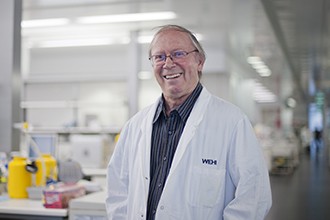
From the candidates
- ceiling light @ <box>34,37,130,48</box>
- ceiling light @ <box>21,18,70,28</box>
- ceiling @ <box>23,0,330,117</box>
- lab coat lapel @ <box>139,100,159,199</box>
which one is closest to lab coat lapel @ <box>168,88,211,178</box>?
lab coat lapel @ <box>139,100,159,199</box>

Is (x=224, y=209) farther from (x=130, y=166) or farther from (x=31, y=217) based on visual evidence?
(x=31, y=217)

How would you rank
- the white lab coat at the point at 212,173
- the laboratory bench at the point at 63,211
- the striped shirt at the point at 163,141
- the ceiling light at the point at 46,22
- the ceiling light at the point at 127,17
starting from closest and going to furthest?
the white lab coat at the point at 212,173, the striped shirt at the point at 163,141, the laboratory bench at the point at 63,211, the ceiling light at the point at 127,17, the ceiling light at the point at 46,22

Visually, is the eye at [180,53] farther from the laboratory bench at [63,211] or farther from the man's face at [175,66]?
the laboratory bench at [63,211]

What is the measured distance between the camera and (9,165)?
2801 mm

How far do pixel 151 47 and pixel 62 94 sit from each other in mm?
6718

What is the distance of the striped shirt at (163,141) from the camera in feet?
5.37

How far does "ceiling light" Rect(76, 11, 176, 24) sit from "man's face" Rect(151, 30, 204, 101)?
4.17 meters

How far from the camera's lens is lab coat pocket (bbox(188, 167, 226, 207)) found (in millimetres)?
1557

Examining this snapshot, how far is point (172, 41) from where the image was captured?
1657 millimetres

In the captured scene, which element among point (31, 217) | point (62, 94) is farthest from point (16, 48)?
point (62, 94)

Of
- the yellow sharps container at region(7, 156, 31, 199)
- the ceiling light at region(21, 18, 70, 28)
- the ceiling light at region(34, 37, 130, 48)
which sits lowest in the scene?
the yellow sharps container at region(7, 156, 31, 199)

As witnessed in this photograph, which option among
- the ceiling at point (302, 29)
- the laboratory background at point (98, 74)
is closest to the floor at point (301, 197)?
the laboratory background at point (98, 74)

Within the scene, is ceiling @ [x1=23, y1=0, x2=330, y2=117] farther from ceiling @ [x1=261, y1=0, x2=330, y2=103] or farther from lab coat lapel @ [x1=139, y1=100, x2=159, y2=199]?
lab coat lapel @ [x1=139, y1=100, x2=159, y2=199]

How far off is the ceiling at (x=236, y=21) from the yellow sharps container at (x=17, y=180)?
2.90m
